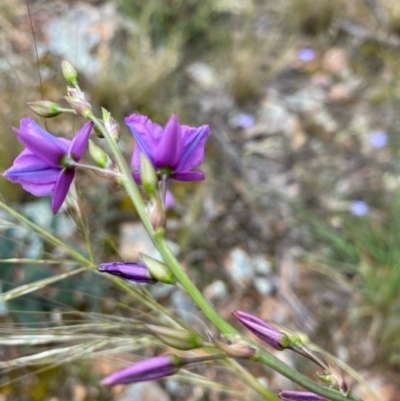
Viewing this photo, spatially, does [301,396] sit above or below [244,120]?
above

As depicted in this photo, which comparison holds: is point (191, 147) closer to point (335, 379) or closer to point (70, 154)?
point (70, 154)

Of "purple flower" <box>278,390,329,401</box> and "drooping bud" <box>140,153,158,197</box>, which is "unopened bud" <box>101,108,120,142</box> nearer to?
"drooping bud" <box>140,153,158,197</box>

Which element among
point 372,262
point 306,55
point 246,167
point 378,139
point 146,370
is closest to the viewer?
point 146,370

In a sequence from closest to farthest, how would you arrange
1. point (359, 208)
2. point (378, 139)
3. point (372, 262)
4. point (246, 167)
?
point (372, 262), point (359, 208), point (246, 167), point (378, 139)

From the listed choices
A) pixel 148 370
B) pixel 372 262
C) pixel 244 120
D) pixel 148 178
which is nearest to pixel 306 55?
pixel 244 120

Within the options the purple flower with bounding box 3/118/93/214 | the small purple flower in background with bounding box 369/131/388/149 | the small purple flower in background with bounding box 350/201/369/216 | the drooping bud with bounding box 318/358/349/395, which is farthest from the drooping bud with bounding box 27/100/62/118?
the small purple flower in background with bounding box 369/131/388/149

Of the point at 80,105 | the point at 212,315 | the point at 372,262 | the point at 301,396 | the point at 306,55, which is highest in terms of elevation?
the point at 80,105

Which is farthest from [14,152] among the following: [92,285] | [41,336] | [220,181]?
[41,336]
